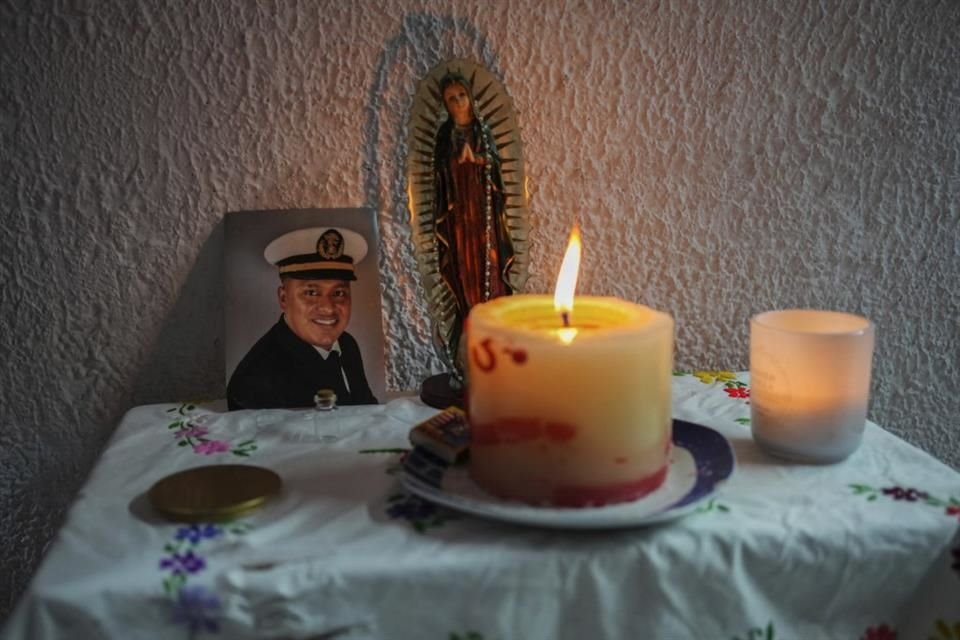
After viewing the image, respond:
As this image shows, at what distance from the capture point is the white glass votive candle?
51 centimetres

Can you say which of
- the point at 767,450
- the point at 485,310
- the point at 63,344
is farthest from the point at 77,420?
the point at 767,450

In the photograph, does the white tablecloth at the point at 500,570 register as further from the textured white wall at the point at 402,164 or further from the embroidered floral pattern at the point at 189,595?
the textured white wall at the point at 402,164

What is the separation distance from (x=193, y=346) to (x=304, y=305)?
0.11 meters

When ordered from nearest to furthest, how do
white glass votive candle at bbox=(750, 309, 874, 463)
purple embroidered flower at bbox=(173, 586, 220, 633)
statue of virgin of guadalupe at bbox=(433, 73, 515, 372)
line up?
purple embroidered flower at bbox=(173, 586, 220, 633)
white glass votive candle at bbox=(750, 309, 874, 463)
statue of virgin of guadalupe at bbox=(433, 73, 515, 372)

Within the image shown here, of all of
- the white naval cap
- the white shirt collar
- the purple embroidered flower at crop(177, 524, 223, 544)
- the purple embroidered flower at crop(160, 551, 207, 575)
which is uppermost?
the white naval cap

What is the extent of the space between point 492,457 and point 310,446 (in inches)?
6.5

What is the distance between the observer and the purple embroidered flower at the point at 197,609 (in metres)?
0.38

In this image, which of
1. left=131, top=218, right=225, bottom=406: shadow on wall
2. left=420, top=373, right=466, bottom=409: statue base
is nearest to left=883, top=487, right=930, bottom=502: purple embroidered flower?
left=420, top=373, right=466, bottom=409: statue base

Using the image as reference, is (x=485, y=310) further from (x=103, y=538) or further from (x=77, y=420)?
(x=77, y=420)

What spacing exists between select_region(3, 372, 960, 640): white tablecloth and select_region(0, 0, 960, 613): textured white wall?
246 millimetres

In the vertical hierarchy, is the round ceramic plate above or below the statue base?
above

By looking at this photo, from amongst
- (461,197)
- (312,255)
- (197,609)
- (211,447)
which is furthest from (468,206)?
(197,609)

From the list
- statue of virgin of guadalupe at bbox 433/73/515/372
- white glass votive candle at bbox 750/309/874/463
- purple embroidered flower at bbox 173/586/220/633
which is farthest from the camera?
statue of virgin of guadalupe at bbox 433/73/515/372

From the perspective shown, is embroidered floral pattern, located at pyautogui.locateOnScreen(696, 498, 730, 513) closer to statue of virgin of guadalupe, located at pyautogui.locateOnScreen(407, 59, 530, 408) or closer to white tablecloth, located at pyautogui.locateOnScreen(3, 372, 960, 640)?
white tablecloth, located at pyautogui.locateOnScreen(3, 372, 960, 640)
